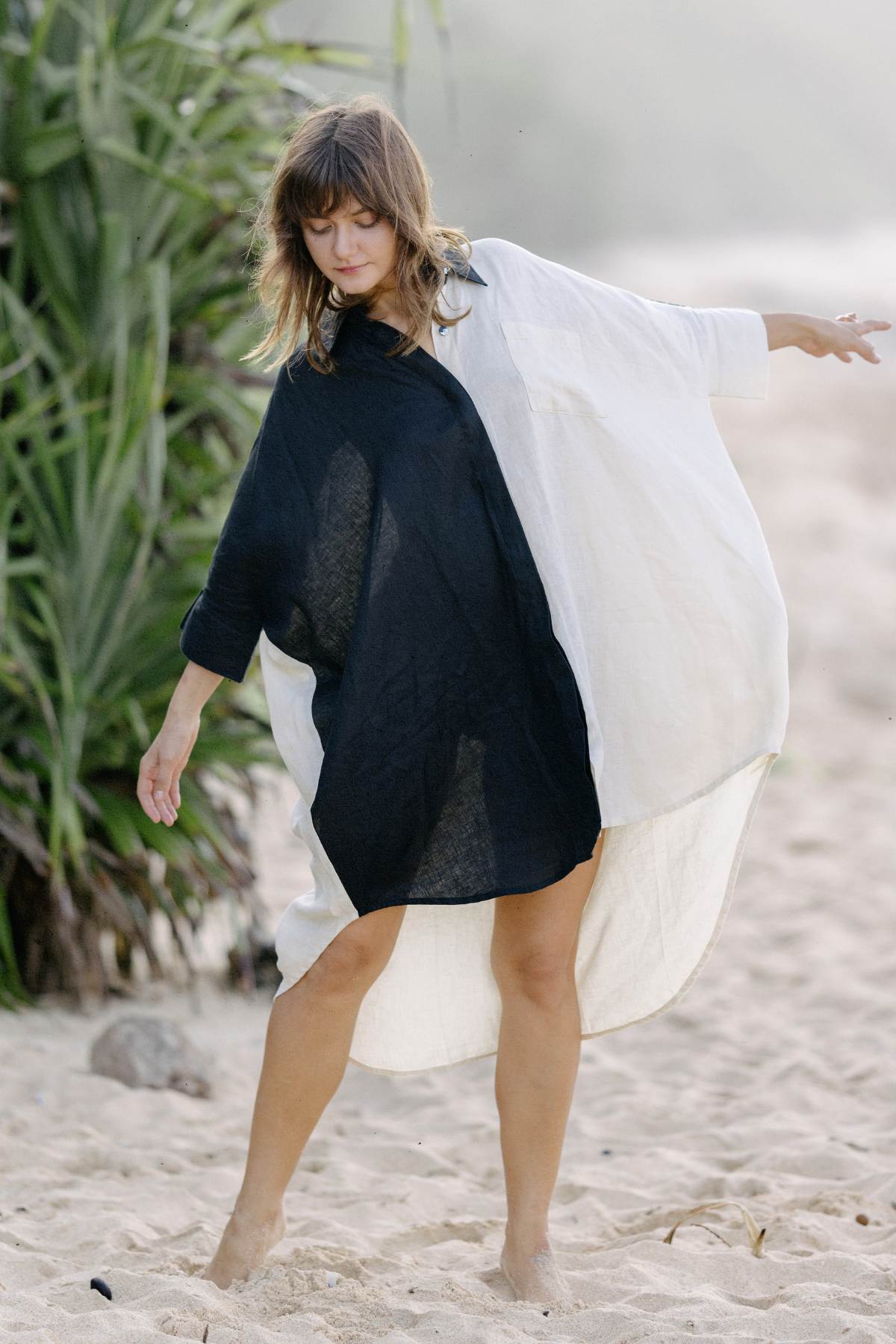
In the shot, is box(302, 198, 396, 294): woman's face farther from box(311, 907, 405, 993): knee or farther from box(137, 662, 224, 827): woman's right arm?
box(311, 907, 405, 993): knee

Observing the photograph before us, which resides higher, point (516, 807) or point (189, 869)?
point (516, 807)

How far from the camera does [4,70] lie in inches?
131

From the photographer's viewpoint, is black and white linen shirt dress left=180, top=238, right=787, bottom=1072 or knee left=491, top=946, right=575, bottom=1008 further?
knee left=491, top=946, right=575, bottom=1008

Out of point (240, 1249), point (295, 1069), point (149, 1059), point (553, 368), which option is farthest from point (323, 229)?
point (149, 1059)

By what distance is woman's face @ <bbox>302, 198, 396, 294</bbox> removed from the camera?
1718 millimetres

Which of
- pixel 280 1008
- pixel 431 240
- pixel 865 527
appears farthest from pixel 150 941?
pixel 865 527

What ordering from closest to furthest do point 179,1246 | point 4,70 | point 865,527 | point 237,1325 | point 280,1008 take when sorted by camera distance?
point 237,1325
point 280,1008
point 179,1246
point 4,70
point 865,527

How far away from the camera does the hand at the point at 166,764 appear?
6.32 ft

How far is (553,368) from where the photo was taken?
6.00 feet

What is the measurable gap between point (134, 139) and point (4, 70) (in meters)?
0.33

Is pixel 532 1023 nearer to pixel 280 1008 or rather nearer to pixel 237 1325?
pixel 280 1008

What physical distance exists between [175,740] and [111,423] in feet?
5.42

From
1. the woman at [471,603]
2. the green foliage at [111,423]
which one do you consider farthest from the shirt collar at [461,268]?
the green foliage at [111,423]

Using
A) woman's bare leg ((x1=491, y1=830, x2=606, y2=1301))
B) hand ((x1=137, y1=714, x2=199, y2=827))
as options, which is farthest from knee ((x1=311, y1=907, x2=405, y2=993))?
hand ((x1=137, y1=714, x2=199, y2=827))
